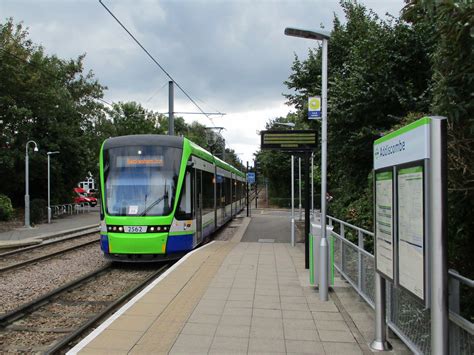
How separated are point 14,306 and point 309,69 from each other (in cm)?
1323

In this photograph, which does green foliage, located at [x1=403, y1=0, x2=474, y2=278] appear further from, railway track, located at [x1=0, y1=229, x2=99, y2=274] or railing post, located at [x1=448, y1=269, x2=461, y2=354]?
railway track, located at [x1=0, y1=229, x2=99, y2=274]

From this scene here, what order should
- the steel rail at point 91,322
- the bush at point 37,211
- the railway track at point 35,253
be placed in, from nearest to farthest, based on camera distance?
the steel rail at point 91,322 < the railway track at point 35,253 < the bush at point 37,211

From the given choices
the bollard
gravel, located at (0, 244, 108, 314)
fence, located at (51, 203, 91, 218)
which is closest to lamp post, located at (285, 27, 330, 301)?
the bollard

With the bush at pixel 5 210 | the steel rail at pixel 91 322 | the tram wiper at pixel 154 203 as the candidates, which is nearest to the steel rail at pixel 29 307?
the steel rail at pixel 91 322

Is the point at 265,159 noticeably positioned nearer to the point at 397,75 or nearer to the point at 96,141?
the point at 96,141

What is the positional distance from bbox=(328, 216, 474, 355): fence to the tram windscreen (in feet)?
14.9

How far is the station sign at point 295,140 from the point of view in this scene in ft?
33.0

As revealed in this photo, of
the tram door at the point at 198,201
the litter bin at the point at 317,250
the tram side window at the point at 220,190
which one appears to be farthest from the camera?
the tram side window at the point at 220,190

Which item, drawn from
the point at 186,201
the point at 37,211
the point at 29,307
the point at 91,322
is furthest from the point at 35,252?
the point at 37,211

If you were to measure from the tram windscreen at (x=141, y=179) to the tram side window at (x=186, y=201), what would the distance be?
0.25 m

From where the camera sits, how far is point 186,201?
11.4 m

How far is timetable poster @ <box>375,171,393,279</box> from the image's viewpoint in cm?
411

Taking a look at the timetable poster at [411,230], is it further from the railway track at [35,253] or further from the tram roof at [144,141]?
the railway track at [35,253]

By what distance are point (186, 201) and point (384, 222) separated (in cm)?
756
